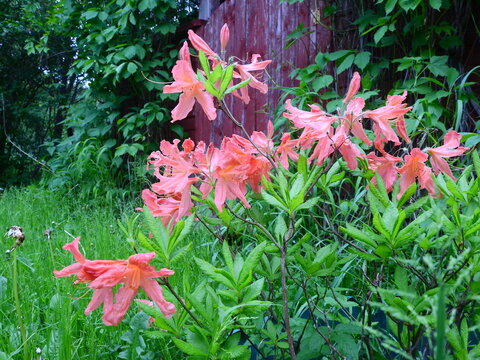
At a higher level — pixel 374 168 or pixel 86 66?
pixel 86 66

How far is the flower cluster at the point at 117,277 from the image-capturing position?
2.01 feet

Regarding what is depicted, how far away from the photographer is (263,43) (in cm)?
307

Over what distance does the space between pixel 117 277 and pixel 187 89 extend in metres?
0.36

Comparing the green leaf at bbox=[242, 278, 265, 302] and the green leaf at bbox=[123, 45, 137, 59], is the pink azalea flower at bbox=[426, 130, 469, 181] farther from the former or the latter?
the green leaf at bbox=[123, 45, 137, 59]

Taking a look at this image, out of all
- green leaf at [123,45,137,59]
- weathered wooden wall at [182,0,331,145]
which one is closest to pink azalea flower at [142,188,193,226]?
weathered wooden wall at [182,0,331,145]

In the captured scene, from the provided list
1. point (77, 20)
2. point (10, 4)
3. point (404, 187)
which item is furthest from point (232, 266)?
point (10, 4)

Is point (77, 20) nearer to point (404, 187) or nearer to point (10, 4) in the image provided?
point (10, 4)

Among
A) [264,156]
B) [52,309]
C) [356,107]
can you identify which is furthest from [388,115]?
[52,309]

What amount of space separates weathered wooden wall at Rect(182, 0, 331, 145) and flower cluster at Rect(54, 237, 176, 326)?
1936 millimetres

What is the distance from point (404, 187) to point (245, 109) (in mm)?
2462

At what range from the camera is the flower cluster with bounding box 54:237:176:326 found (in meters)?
0.61

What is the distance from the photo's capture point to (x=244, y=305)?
0.65 m

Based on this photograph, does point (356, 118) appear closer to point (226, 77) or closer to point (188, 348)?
point (226, 77)

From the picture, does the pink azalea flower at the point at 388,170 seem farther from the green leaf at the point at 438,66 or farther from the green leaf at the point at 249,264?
the green leaf at the point at 438,66
